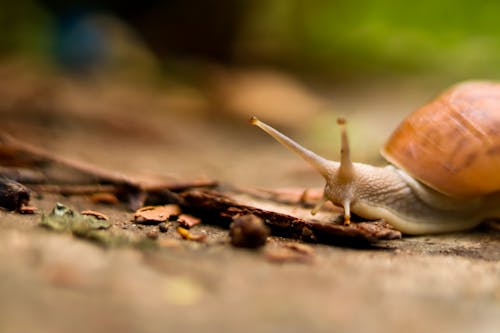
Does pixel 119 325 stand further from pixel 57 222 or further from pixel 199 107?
pixel 199 107

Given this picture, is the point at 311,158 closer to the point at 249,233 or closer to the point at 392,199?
the point at 392,199

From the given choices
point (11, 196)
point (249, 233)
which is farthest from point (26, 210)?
point (249, 233)

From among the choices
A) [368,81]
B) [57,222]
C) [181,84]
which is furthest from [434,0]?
[57,222]

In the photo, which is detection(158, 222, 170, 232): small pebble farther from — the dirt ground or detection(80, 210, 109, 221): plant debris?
detection(80, 210, 109, 221): plant debris

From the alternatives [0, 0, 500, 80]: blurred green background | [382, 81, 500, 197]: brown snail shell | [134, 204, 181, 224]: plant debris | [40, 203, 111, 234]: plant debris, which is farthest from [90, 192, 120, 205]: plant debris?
[0, 0, 500, 80]: blurred green background

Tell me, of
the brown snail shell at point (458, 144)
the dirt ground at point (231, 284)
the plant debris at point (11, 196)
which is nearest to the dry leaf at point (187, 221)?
the dirt ground at point (231, 284)

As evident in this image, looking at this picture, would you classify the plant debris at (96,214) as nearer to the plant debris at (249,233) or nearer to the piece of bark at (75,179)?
the piece of bark at (75,179)
